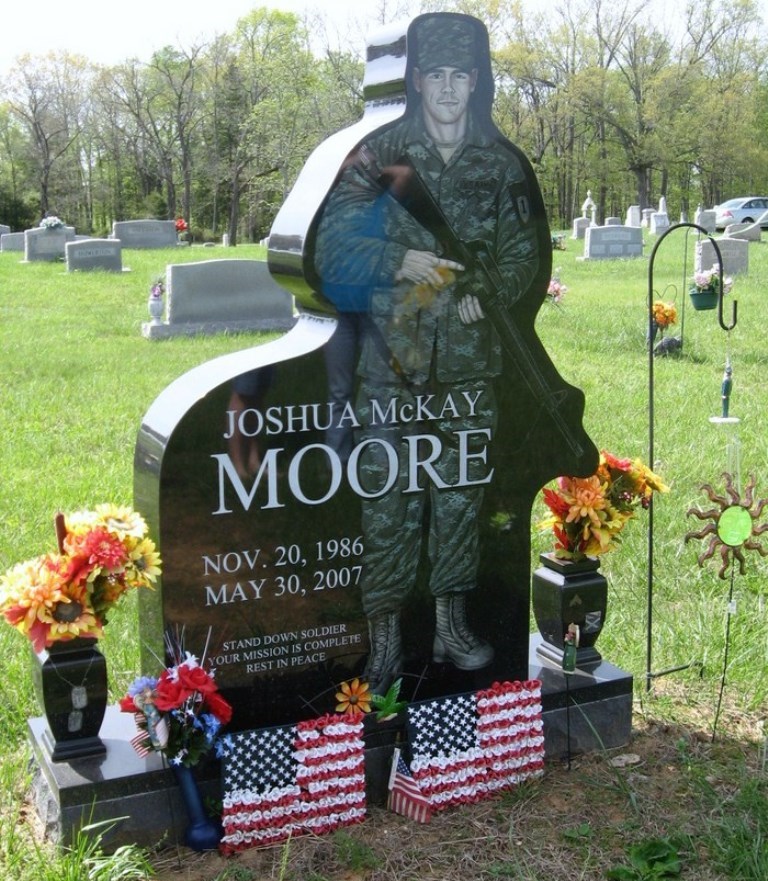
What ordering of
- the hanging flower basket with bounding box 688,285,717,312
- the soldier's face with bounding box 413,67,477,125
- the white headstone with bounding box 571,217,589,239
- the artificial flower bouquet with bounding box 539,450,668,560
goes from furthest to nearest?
the white headstone with bounding box 571,217,589,239 → the hanging flower basket with bounding box 688,285,717,312 → the artificial flower bouquet with bounding box 539,450,668,560 → the soldier's face with bounding box 413,67,477,125

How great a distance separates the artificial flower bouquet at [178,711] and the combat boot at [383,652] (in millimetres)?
633

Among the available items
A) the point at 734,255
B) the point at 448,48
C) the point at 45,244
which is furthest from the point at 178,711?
the point at 45,244

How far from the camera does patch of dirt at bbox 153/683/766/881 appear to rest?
314cm

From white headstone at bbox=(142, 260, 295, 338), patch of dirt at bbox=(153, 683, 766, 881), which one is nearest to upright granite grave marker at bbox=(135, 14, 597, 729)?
patch of dirt at bbox=(153, 683, 766, 881)

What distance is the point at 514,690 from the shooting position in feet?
12.0

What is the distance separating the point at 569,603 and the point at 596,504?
383mm

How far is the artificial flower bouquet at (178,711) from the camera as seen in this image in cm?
305

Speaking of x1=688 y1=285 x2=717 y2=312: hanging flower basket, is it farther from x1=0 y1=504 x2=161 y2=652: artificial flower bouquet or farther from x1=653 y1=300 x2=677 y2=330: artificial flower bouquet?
x1=0 y1=504 x2=161 y2=652: artificial flower bouquet

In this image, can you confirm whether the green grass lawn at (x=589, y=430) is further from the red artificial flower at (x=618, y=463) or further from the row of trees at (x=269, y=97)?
the row of trees at (x=269, y=97)

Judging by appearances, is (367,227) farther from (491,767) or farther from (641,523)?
(641,523)

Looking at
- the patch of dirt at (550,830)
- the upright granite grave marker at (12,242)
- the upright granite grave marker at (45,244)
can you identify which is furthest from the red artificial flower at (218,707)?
the upright granite grave marker at (12,242)

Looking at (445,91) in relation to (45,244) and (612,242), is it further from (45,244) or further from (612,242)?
(612,242)

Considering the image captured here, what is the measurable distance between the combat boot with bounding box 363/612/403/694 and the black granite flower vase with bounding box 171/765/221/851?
0.70 metres

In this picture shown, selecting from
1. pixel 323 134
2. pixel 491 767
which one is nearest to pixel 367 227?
pixel 491 767
